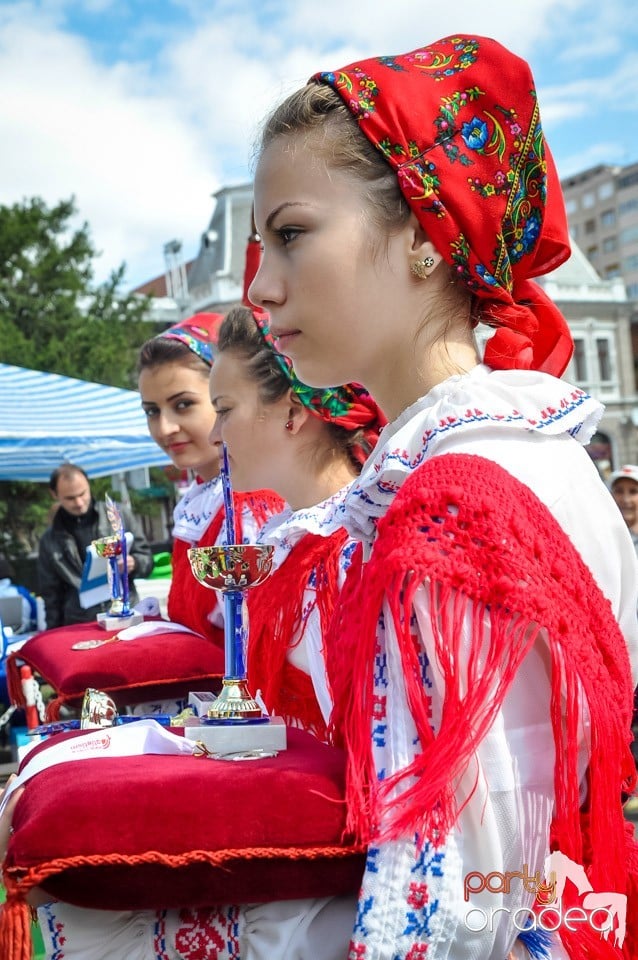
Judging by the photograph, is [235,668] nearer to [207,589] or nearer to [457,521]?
[457,521]

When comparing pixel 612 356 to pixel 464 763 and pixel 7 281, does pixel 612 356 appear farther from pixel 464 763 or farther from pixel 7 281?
pixel 464 763

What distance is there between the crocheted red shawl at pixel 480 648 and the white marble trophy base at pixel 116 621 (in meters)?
1.69

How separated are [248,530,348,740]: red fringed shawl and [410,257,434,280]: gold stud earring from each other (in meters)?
0.74

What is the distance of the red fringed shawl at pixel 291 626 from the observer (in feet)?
5.39

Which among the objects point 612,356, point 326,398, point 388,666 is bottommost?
point 388,666

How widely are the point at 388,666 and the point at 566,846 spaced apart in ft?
0.80

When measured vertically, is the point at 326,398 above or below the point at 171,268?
below

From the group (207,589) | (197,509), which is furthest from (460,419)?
(197,509)

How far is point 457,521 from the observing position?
0.83 meters

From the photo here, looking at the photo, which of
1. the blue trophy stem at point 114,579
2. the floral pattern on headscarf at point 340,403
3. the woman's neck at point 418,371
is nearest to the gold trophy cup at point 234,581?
the woman's neck at point 418,371

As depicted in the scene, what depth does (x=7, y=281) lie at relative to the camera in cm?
1873

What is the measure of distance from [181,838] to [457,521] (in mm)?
368

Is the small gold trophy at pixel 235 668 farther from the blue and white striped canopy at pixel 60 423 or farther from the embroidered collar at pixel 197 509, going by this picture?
the blue and white striped canopy at pixel 60 423

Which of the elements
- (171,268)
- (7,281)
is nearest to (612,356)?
(171,268)
